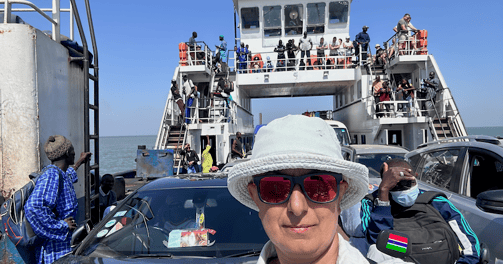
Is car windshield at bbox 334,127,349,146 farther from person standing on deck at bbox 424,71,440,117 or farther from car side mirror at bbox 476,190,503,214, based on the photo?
car side mirror at bbox 476,190,503,214

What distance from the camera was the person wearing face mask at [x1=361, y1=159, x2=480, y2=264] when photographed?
2146 millimetres

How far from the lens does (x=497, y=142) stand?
11.2 ft

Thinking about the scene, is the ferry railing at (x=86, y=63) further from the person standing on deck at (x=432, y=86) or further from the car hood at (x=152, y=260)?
the person standing on deck at (x=432, y=86)

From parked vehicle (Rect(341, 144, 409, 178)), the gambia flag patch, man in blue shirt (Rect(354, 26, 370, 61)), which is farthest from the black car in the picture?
man in blue shirt (Rect(354, 26, 370, 61))

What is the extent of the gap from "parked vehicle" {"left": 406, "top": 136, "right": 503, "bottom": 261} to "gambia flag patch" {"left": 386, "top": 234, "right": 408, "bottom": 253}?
148cm

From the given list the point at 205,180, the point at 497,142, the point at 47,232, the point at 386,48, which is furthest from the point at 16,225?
the point at 386,48

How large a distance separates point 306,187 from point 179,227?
Result: 81.6 inches

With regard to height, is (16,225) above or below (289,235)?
below

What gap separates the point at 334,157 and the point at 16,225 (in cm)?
296

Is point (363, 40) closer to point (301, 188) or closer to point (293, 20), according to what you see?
point (293, 20)

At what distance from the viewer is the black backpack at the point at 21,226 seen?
9.24 feet

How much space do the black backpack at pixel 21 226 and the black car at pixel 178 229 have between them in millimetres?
646

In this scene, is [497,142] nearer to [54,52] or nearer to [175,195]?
[175,195]

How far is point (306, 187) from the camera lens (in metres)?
1.07
